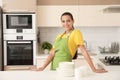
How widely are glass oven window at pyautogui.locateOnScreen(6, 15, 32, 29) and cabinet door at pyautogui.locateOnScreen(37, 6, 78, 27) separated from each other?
0.23 meters

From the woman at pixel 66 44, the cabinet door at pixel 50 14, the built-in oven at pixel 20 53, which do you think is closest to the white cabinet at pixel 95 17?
the cabinet door at pixel 50 14

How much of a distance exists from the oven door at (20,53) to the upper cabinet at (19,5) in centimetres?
53

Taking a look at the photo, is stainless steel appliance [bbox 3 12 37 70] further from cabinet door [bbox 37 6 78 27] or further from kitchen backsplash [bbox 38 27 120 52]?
kitchen backsplash [bbox 38 27 120 52]

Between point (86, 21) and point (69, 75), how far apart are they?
2.22 m

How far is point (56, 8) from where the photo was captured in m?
3.88

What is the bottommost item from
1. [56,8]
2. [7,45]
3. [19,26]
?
[7,45]

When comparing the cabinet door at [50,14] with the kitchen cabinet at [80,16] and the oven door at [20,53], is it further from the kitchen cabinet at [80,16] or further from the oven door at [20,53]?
the oven door at [20,53]

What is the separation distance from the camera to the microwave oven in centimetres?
367

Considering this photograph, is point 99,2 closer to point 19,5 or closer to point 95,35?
point 95,35

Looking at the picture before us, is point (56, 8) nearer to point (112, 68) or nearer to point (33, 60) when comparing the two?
point (33, 60)

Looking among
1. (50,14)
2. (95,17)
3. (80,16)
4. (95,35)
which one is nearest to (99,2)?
(95,17)

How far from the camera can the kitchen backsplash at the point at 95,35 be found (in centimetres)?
432

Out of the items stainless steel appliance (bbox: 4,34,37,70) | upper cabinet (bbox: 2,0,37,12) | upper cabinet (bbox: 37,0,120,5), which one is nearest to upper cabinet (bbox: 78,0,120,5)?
upper cabinet (bbox: 37,0,120,5)

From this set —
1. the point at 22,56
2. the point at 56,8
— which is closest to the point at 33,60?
the point at 22,56
